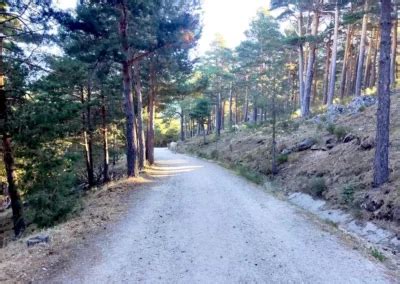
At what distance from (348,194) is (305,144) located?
6.49 meters

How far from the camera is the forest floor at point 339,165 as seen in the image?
27.5 ft

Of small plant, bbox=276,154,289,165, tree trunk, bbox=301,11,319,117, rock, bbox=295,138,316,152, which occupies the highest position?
tree trunk, bbox=301,11,319,117

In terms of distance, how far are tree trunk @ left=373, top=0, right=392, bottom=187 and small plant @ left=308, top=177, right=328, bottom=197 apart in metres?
1.93

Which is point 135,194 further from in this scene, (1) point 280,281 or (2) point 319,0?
(2) point 319,0

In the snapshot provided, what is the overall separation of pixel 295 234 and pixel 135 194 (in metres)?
6.27

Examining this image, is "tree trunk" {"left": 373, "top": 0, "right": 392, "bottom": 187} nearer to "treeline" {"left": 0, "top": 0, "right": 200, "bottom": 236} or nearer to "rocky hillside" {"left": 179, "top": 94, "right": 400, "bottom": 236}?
"rocky hillside" {"left": 179, "top": 94, "right": 400, "bottom": 236}

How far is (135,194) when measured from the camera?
11.8m

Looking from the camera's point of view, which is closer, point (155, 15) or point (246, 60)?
point (155, 15)

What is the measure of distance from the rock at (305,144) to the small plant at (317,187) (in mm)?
4515

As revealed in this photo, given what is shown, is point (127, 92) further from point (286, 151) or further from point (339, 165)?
point (339, 165)

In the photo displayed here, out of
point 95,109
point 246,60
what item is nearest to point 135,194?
point 95,109

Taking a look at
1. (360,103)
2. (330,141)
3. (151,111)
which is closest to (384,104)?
(330,141)

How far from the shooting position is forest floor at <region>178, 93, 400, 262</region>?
8383mm

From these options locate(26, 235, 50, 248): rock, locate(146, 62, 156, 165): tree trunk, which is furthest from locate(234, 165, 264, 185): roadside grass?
locate(26, 235, 50, 248): rock
